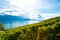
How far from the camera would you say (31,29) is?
13.8 metres

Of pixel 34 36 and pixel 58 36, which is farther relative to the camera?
pixel 34 36

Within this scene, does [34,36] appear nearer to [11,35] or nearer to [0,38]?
[11,35]

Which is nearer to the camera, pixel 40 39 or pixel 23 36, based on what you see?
pixel 40 39

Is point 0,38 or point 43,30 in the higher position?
point 43,30

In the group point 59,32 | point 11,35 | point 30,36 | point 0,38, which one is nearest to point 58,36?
point 59,32

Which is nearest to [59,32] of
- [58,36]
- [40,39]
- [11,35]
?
[58,36]

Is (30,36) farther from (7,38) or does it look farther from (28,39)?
(7,38)

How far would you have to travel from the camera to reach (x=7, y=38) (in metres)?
14.7

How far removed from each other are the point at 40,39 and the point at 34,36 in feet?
2.14

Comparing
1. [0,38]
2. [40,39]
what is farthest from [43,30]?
[0,38]

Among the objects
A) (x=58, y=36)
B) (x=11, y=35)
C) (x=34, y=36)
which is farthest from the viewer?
(x=11, y=35)

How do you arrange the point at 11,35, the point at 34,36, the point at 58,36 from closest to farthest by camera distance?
the point at 58,36
the point at 34,36
the point at 11,35

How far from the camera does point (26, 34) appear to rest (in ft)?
45.4

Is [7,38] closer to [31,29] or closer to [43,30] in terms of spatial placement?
[31,29]
